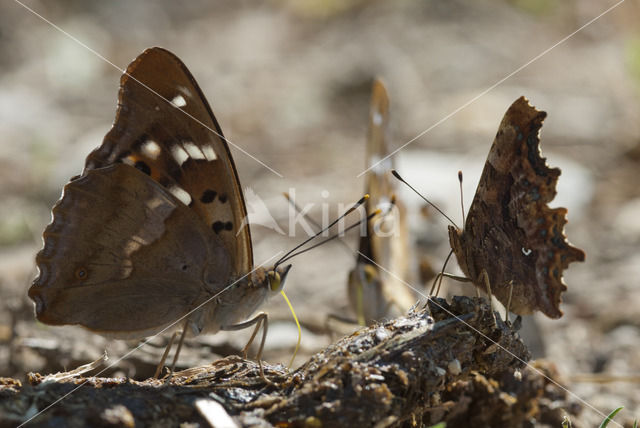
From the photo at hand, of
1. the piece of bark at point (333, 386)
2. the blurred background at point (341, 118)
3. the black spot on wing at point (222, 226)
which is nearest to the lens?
the piece of bark at point (333, 386)

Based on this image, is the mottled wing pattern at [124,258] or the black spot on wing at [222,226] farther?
the black spot on wing at [222,226]

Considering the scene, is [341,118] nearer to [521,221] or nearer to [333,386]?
[521,221]

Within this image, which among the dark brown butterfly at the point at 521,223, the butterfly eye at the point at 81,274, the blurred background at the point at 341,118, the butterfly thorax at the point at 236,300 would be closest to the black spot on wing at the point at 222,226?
the butterfly thorax at the point at 236,300

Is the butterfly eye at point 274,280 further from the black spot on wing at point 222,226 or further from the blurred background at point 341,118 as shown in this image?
the blurred background at point 341,118

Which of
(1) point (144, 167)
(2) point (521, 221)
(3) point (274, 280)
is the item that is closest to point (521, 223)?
(2) point (521, 221)

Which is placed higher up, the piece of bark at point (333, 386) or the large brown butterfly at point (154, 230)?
the large brown butterfly at point (154, 230)

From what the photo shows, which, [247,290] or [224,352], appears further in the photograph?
[224,352]

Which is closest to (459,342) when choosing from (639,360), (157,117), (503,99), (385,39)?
(157,117)

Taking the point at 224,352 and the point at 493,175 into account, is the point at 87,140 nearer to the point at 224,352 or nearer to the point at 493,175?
the point at 224,352
